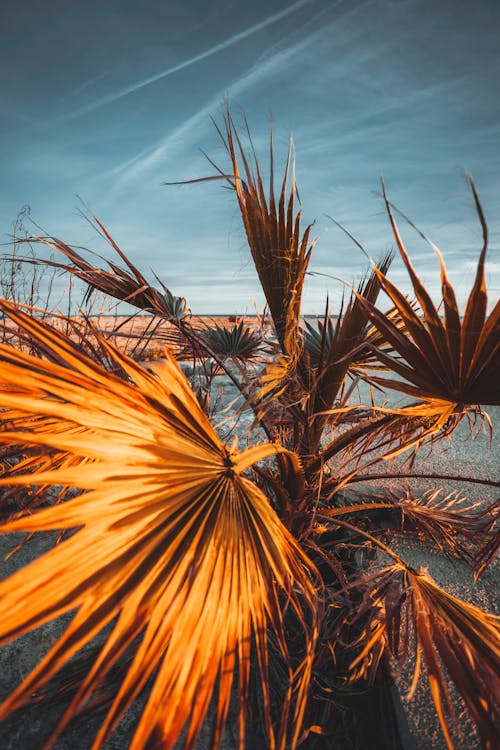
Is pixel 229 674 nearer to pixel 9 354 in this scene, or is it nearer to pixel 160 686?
pixel 160 686

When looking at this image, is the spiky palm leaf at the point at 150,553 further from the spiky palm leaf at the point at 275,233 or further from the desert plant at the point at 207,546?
the spiky palm leaf at the point at 275,233

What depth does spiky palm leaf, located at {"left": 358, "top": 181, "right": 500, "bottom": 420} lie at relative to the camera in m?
0.69

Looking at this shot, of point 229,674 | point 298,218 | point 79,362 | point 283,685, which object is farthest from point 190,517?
point 298,218

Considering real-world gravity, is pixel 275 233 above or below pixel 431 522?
above

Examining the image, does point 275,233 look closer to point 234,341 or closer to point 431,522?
point 234,341

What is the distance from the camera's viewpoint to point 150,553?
55 centimetres

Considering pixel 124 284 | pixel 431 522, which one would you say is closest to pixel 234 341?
pixel 124 284

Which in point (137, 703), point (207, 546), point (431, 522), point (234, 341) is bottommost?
point (137, 703)

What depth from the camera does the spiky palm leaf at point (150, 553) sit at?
17.4 inches

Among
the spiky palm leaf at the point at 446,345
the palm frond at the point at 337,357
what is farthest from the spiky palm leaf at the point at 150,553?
the palm frond at the point at 337,357

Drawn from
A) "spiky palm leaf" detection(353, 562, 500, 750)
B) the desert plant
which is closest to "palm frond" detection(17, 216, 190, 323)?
the desert plant

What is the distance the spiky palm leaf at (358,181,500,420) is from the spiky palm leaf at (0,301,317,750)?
346mm

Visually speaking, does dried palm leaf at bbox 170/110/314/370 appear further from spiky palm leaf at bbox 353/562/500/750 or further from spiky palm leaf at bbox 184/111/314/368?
spiky palm leaf at bbox 353/562/500/750

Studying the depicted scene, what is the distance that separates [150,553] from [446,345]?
0.64m
